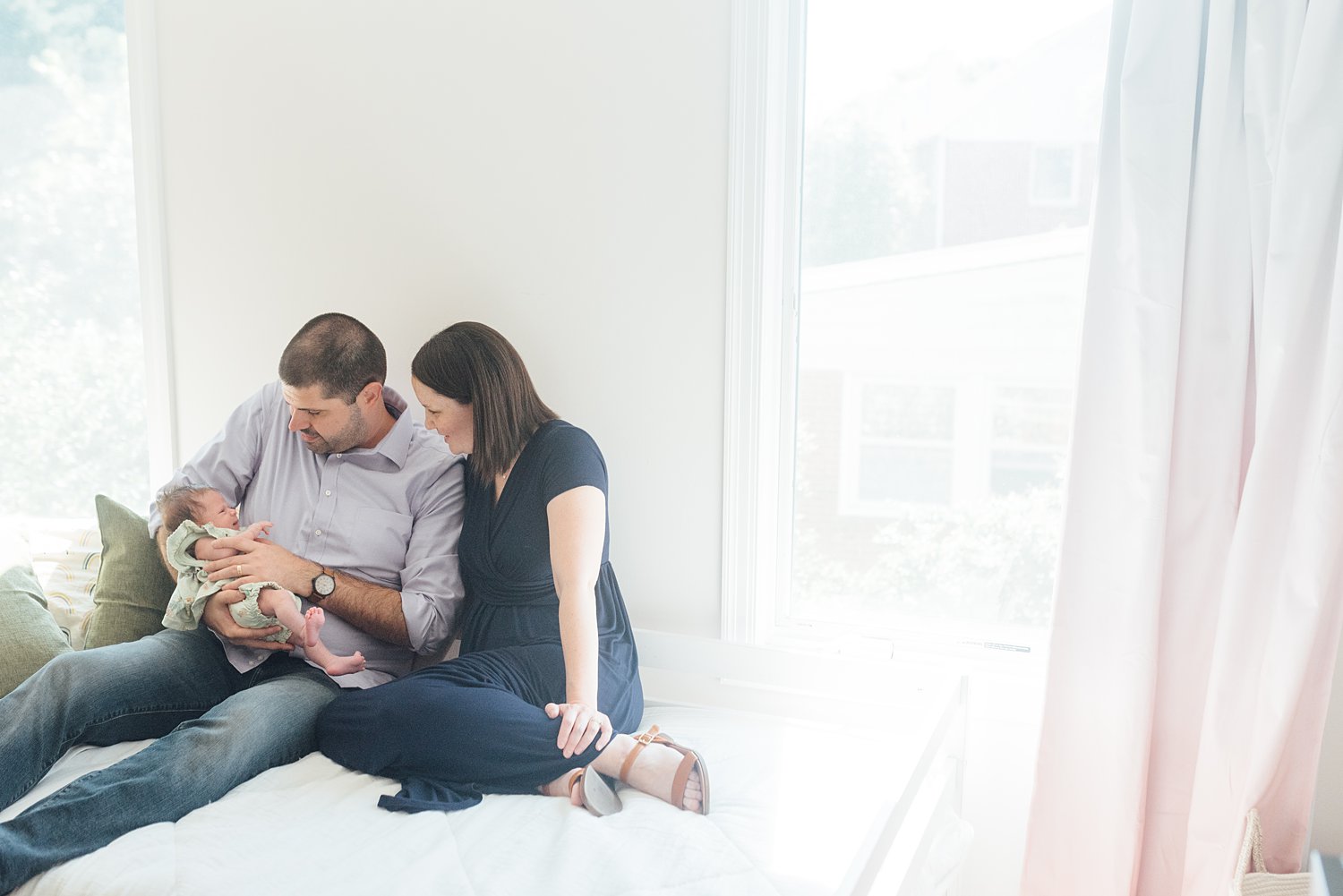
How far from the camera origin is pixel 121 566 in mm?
1922

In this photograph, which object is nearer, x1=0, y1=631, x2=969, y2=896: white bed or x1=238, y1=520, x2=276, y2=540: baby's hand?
x1=0, y1=631, x2=969, y2=896: white bed

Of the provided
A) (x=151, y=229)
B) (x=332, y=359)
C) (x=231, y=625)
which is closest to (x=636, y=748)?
(x=231, y=625)

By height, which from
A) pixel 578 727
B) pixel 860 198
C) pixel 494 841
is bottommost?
pixel 494 841

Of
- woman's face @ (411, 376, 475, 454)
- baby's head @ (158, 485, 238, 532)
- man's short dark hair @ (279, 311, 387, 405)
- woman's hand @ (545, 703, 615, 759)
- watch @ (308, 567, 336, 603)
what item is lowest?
woman's hand @ (545, 703, 615, 759)

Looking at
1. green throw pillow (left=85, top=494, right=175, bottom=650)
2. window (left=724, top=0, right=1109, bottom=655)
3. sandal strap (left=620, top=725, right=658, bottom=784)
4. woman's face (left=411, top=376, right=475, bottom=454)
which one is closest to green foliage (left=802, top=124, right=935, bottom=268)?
window (left=724, top=0, right=1109, bottom=655)

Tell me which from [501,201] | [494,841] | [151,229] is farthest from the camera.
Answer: [151,229]

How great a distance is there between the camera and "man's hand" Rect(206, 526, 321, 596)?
177cm

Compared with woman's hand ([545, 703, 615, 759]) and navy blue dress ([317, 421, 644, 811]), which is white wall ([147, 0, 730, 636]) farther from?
woman's hand ([545, 703, 615, 759])

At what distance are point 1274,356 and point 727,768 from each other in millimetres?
1071

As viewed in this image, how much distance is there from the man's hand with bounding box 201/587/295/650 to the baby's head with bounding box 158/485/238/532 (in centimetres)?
15

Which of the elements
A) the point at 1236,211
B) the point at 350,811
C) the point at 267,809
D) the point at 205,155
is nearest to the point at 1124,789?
the point at 1236,211

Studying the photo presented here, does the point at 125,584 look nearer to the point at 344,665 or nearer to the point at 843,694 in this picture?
the point at 344,665

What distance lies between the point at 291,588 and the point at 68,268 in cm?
140

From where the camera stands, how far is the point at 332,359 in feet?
6.11
